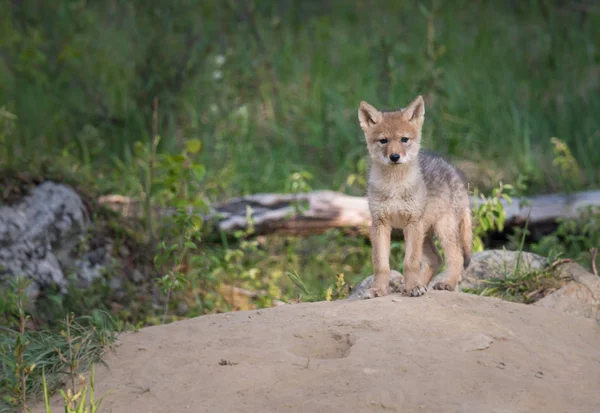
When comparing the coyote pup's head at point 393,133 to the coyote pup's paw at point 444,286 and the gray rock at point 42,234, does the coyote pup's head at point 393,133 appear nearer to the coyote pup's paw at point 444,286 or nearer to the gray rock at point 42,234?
the coyote pup's paw at point 444,286

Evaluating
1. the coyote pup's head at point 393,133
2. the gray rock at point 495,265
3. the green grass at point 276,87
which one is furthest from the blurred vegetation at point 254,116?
the coyote pup's head at point 393,133

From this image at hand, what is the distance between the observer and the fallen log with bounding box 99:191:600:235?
25.8ft

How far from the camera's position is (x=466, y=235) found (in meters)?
5.63

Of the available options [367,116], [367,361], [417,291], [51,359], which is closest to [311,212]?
[367,116]

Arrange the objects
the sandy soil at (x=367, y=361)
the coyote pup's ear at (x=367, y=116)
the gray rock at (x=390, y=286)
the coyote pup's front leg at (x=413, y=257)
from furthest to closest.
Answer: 1. the gray rock at (x=390, y=286)
2. the coyote pup's ear at (x=367, y=116)
3. the coyote pup's front leg at (x=413, y=257)
4. the sandy soil at (x=367, y=361)

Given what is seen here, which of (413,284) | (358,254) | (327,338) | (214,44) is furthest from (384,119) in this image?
(214,44)

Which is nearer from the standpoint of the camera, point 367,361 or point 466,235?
point 367,361

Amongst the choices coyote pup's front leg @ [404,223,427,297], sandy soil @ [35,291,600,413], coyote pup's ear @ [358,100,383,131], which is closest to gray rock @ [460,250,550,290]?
coyote pup's front leg @ [404,223,427,297]

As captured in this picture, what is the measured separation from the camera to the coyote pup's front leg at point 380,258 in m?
5.14

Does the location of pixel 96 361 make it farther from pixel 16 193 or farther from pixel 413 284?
pixel 16 193

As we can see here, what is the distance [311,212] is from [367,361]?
13.0ft

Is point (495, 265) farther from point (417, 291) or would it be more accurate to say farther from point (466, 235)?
point (417, 291)

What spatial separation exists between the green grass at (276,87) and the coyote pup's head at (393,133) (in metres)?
2.66

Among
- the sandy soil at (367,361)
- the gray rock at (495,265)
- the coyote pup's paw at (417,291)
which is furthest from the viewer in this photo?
the gray rock at (495,265)
